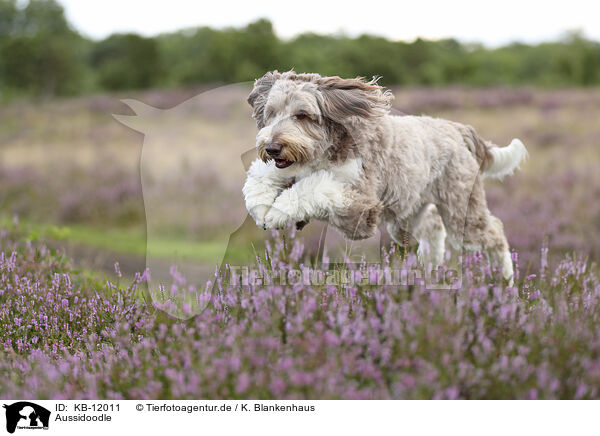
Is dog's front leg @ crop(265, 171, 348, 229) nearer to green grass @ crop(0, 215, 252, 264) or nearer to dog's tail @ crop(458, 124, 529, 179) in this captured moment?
dog's tail @ crop(458, 124, 529, 179)

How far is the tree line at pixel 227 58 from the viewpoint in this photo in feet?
64.2

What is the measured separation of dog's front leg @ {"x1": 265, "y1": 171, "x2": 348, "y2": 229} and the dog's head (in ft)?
0.56

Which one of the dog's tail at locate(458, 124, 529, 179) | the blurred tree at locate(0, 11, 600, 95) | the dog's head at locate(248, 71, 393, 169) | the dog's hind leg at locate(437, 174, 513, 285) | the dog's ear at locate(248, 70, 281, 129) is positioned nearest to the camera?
the dog's head at locate(248, 71, 393, 169)

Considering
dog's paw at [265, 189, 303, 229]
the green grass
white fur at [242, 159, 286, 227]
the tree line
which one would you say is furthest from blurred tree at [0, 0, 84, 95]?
dog's paw at [265, 189, 303, 229]

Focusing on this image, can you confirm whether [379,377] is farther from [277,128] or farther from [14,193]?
[14,193]

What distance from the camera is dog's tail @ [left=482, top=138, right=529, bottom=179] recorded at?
5547 millimetres

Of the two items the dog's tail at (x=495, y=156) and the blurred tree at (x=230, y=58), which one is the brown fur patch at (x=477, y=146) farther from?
the blurred tree at (x=230, y=58)

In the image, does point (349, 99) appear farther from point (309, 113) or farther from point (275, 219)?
point (275, 219)

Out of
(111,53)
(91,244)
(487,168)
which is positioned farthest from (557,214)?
(111,53)

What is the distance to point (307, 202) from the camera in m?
3.75

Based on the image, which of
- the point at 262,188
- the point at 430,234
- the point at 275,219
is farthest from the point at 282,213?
the point at 430,234

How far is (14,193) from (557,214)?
11.8 meters

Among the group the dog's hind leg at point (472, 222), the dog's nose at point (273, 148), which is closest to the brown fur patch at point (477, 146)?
the dog's hind leg at point (472, 222)
